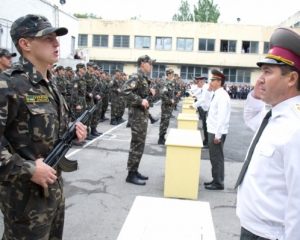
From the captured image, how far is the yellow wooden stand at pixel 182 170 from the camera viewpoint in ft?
16.6

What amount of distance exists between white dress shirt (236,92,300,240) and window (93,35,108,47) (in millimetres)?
41289

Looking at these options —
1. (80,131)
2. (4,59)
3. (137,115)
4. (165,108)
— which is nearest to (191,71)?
(165,108)

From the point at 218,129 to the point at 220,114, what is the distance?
27 centimetres

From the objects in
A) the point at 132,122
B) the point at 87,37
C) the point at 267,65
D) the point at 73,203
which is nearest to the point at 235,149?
the point at 132,122

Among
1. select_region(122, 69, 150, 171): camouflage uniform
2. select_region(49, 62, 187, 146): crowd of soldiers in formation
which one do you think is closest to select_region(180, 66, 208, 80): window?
select_region(49, 62, 187, 146): crowd of soldiers in formation

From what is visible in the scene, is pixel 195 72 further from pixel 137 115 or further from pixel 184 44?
pixel 137 115

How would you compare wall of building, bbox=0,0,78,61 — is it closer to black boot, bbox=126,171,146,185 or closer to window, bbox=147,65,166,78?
black boot, bbox=126,171,146,185

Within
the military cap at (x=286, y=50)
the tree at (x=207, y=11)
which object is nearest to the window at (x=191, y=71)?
the tree at (x=207, y=11)

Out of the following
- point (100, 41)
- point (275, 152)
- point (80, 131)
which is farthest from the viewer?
point (100, 41)

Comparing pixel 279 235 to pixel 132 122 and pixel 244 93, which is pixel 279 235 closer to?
pixel 132 122

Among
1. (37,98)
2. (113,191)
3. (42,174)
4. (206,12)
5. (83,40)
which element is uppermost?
(206,12)

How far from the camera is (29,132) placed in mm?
2102

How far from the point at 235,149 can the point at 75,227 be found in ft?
21.9

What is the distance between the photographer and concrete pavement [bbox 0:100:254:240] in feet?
13.1
